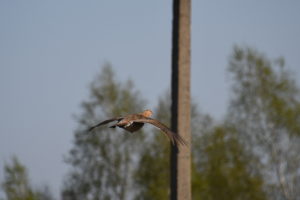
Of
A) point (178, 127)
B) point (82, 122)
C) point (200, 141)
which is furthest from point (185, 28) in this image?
point (82, 122)

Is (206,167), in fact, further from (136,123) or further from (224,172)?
(136,123)

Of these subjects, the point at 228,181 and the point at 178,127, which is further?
the point at 228,181

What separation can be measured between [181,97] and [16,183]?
23.6m

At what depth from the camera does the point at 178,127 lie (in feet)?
28.0

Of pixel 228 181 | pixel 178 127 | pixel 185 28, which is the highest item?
pixel 185 28

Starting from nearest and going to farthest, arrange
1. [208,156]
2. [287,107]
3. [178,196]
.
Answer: [178,196]
[287,107]
[208,156]

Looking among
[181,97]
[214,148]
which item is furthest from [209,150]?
[181,97]

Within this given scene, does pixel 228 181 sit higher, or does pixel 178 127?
pixel 178 127

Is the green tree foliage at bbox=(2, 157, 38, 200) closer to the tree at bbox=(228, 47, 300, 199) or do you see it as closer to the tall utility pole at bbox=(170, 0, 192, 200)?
the tree at bbox=(228, 47, 300, 199)

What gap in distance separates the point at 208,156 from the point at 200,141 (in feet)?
3.68

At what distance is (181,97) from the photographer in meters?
8.64

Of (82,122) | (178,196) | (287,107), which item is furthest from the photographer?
(82,122)

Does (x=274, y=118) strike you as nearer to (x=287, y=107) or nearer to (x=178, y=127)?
(x=287, y=107)

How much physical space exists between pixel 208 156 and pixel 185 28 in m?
18.6
